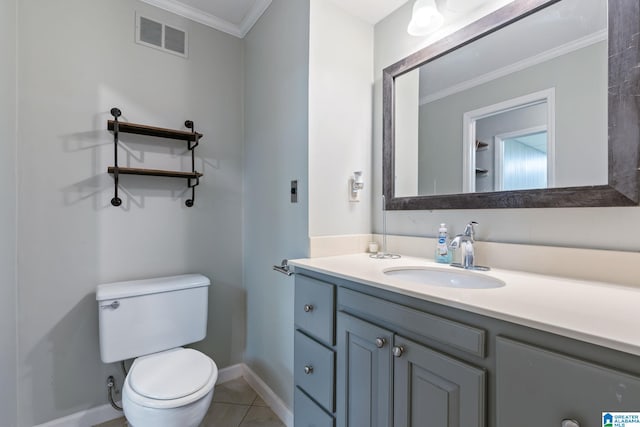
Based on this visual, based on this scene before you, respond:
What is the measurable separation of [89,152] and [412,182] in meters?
1.74

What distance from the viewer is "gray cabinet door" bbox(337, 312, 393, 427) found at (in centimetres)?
89

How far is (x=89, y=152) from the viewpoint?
5.08ft

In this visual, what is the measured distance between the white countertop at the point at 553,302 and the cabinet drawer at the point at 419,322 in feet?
0.17

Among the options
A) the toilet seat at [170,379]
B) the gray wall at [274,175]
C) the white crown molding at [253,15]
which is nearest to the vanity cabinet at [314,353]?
the gray wall at [274,175]

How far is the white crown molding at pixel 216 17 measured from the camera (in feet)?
5.74

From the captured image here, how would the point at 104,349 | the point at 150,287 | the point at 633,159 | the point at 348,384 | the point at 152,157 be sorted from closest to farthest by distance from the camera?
the point at 633,159
the point at 348,384
the point at 104,349
the point at 150,287
the point at 152,157

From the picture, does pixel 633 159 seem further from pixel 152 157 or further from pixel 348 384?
pixel 152 157

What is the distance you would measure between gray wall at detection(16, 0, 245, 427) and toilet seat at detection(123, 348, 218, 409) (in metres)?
0.44

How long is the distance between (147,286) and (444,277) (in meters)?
1.49

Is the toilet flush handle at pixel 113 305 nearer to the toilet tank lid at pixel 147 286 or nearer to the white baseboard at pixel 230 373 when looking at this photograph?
the toilet tank lid at pixel 147 286

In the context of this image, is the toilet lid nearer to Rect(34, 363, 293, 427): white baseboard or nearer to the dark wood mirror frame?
Rect(34, 363, 293, 427): white baseboard

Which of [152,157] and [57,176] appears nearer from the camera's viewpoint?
[57,176]

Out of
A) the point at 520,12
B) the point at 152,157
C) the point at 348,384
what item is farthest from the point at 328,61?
the point at 348,384

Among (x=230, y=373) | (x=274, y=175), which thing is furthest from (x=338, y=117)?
(x=230, y=373)
